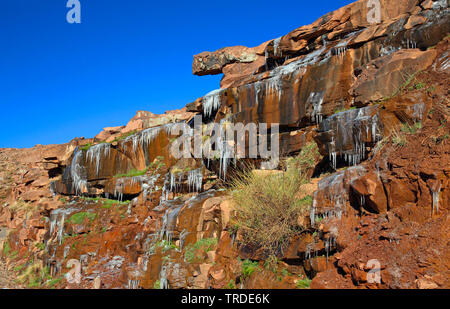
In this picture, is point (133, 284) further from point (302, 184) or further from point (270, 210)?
point (302, 184)

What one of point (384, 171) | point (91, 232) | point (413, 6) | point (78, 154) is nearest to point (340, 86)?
point (413, 6)

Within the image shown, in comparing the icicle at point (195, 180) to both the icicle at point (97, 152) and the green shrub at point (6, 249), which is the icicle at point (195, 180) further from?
the green shrub at point (6, 249)

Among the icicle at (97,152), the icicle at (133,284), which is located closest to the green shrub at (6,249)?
the icicle at (97,152)

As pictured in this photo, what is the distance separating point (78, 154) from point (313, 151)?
16886 mm

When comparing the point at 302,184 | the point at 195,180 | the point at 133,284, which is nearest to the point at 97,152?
the point at 195,180

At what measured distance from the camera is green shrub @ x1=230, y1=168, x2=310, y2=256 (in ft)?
24.9

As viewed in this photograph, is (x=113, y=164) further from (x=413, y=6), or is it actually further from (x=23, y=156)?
(x=23, y=156)

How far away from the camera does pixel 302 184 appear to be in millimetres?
8852

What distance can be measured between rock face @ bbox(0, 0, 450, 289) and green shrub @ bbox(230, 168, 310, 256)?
0.26m

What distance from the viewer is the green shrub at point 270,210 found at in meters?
7.59

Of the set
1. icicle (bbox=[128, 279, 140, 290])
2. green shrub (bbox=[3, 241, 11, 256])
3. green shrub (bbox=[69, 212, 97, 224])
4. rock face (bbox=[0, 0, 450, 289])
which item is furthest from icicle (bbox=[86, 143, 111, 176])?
icicle (bbox=[128, 279, 140, 290])

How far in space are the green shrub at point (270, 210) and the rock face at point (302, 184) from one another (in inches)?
10.2

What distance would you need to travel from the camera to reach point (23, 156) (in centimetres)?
3506

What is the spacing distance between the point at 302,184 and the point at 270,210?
4.79ft
